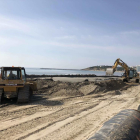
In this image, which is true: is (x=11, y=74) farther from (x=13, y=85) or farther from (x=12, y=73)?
(x=13, y=85)

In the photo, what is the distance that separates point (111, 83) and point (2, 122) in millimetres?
14803

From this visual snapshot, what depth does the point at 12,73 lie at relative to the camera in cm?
1095

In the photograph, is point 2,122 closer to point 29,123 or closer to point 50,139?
point 29,123

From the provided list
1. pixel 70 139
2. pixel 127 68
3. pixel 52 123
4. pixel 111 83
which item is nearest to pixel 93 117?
pixel 52 123

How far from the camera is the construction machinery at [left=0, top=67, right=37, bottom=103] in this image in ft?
33.3

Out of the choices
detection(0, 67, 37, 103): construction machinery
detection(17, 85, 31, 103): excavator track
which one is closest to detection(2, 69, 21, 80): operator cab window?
detection(0, 67, 37, 103): construction machinery

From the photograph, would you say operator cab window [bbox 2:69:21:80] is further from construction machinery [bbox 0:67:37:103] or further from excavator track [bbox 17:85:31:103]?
excavator track [bbox 17:85:31:103]

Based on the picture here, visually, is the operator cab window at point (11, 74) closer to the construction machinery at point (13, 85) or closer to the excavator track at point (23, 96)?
the construction machinery at point (13, 85)

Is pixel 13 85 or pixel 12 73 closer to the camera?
pixel 13 85

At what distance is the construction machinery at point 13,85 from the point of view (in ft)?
33.3

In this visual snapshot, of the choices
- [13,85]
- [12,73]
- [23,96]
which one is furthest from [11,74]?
[23,96]

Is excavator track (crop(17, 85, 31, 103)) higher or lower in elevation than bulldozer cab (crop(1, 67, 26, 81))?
lower

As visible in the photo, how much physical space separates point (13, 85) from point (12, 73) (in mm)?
1064

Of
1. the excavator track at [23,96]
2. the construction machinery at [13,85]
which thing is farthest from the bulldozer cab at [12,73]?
the excavator track at [23,96]
